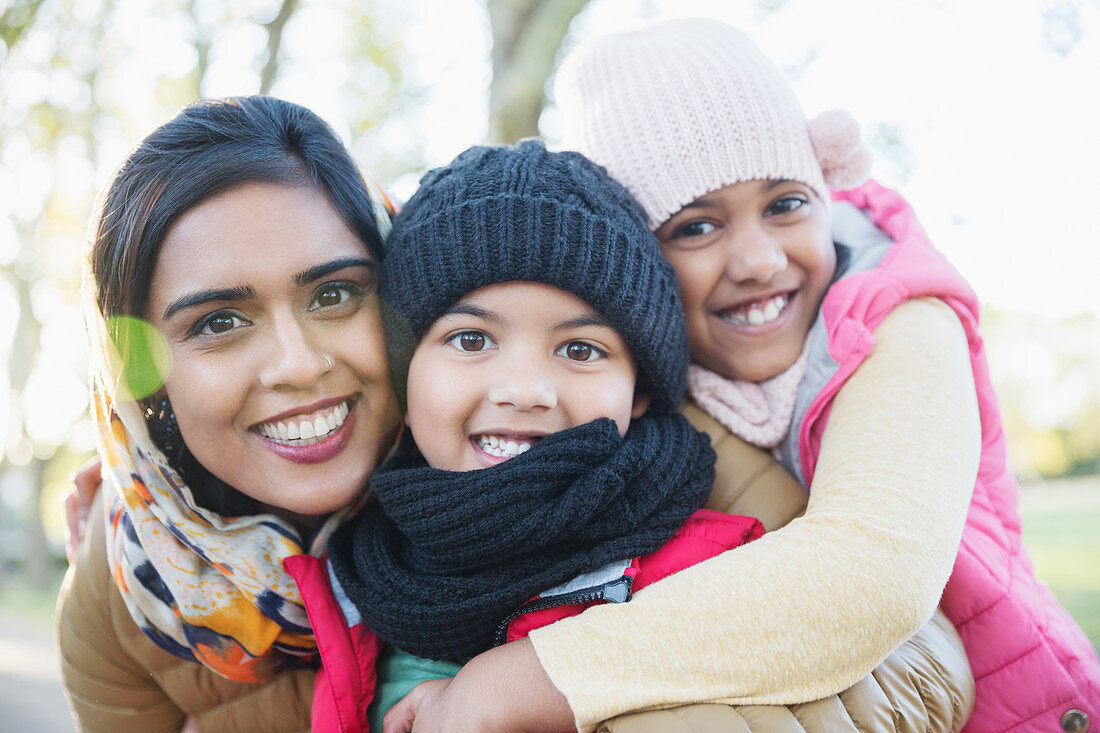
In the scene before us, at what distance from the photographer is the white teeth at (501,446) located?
1.79m

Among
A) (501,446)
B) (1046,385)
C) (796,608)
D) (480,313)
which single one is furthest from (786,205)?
(1046,385)

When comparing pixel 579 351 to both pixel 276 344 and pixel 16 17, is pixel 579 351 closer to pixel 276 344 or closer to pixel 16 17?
pixel 276 344

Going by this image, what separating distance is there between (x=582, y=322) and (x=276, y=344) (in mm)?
731

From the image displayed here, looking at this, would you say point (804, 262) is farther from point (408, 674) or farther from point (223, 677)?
point (223, 677)

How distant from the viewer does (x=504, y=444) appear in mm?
1805

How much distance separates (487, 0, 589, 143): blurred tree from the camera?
5.26 metres

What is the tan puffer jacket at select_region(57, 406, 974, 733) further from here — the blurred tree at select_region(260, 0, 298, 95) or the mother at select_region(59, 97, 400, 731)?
the blurred tree at select_region(260, 0, 298, 95)

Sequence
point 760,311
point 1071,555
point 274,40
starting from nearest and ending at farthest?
point 760,311 → point 274,40 → point 1071,555

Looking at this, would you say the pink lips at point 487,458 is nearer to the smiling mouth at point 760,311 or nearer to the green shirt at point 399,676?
the green shirt at point 399,676

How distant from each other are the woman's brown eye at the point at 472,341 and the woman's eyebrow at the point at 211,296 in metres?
0.50

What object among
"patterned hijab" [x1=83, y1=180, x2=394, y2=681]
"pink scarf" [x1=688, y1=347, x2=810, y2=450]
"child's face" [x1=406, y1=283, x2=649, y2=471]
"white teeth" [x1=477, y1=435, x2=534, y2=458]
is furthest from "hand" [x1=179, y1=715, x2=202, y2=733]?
"pink scarf" [x1=688, y1=347, x2=810, y2=450]

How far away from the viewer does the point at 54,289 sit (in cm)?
1433

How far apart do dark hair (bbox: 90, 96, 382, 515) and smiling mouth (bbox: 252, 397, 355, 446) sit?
1.12 ft

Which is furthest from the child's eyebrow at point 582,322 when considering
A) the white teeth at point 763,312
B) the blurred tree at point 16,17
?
the blurred tree at point 16,17
